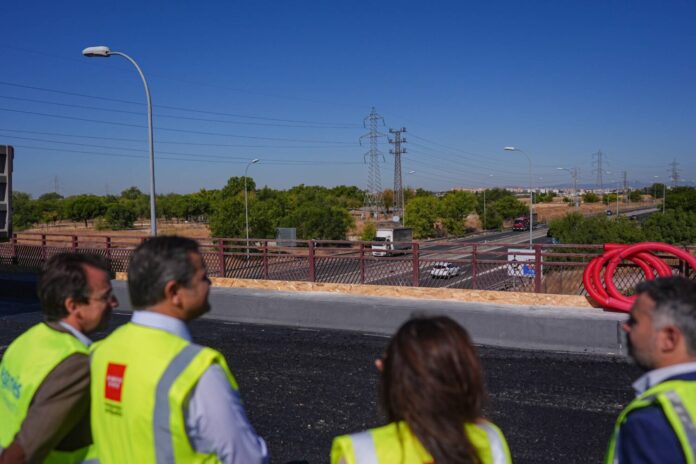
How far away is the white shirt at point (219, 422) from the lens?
202 centimetres

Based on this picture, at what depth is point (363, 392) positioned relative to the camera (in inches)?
278

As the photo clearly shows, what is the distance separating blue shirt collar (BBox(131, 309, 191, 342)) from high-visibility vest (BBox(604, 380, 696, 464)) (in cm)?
154

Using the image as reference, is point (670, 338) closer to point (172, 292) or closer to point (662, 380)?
point (662, 380)

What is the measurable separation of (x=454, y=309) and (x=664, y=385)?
7.81 meters

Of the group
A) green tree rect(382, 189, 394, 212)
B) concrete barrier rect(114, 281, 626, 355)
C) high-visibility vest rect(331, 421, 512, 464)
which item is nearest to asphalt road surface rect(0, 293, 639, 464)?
concrete barrier rect(114, 281, 626, 355)

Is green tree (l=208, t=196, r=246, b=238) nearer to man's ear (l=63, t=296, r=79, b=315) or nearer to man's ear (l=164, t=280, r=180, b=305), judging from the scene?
man's ear (l=63, t=296, r=79, b=315)

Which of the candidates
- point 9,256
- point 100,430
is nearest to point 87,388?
point 100,430

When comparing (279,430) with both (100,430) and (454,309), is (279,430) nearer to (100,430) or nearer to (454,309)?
(100,430)

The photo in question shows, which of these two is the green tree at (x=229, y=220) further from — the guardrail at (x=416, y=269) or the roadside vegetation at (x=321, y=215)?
the guardrail at (x=416, y=269)

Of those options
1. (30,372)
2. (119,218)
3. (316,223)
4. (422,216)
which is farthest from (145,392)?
(119,218)

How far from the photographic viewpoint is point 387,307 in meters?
10.1

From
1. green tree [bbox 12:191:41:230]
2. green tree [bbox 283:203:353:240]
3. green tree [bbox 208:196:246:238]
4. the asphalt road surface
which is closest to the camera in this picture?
the asphalt road surface

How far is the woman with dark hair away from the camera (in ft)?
5.96

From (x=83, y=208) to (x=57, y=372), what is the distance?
334 feet
